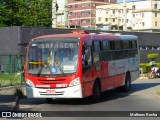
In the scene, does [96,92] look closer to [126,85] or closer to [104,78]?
[104,78]

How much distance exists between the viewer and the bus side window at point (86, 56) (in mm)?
16531

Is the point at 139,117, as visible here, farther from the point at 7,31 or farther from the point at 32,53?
the point at 7,31

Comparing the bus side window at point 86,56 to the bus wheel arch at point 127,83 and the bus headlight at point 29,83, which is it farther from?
the bus wheel arch at point 127,83

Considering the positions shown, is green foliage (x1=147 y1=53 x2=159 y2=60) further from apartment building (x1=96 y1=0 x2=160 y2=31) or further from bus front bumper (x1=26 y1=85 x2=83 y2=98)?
apartment building (x1=96 y1=0 x2=160 y2=31)

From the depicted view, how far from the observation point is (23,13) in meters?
57.4

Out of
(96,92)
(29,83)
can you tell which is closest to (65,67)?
(29,83)

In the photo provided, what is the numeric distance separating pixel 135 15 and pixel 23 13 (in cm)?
7558

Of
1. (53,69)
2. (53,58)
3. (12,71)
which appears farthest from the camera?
(12,71)

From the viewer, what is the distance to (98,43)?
61.0 feet

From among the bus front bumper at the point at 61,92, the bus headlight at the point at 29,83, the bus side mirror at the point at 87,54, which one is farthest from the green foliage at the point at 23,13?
the bus front bumper at the point at 61,92

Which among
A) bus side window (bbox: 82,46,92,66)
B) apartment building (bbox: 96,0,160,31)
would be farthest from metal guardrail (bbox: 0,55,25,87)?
apartment building (bbox: 96,0,160,31)

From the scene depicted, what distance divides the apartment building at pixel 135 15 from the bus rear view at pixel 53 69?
104395 mm

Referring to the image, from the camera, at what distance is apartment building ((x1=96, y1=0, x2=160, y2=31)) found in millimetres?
125125

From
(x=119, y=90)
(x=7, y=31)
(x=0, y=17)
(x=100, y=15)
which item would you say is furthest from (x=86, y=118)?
(x=100, y=15)
